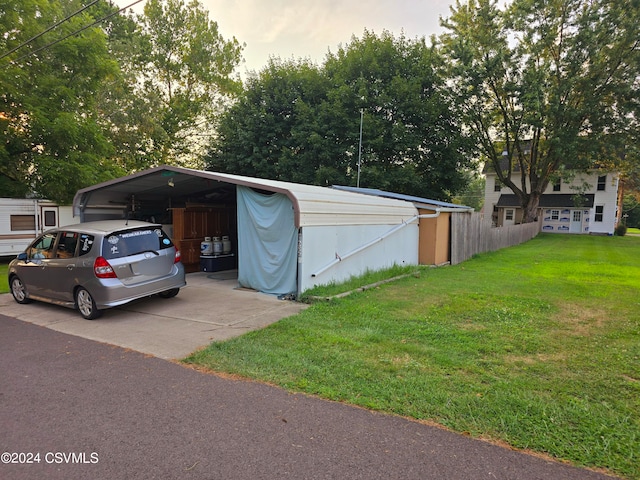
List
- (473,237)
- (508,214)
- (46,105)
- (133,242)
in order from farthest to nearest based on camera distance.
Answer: (508,214) → (46,105) → (473,237) → (133,242)

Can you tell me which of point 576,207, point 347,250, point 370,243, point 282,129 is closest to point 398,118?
point 282,129

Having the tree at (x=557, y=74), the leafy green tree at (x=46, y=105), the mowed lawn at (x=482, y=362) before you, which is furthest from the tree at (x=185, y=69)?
the mowed lawn at (x=482, y=362)

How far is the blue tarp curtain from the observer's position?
8125 mm

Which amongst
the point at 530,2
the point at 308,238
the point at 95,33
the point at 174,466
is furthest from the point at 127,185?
the point at 530,2

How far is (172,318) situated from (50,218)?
12.0 metres

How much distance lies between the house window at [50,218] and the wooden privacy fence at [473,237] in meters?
A: 15.4

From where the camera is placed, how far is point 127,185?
415 inches

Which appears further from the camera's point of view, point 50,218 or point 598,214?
point 598,214

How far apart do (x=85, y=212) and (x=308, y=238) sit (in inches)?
280

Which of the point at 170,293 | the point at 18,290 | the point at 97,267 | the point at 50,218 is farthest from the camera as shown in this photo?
the point at 50,218

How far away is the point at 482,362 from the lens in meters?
4.52

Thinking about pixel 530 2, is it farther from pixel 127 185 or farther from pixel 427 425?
pixel 427 425

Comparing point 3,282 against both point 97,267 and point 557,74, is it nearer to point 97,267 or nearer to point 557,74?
point 97,267

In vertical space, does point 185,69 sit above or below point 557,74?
above
